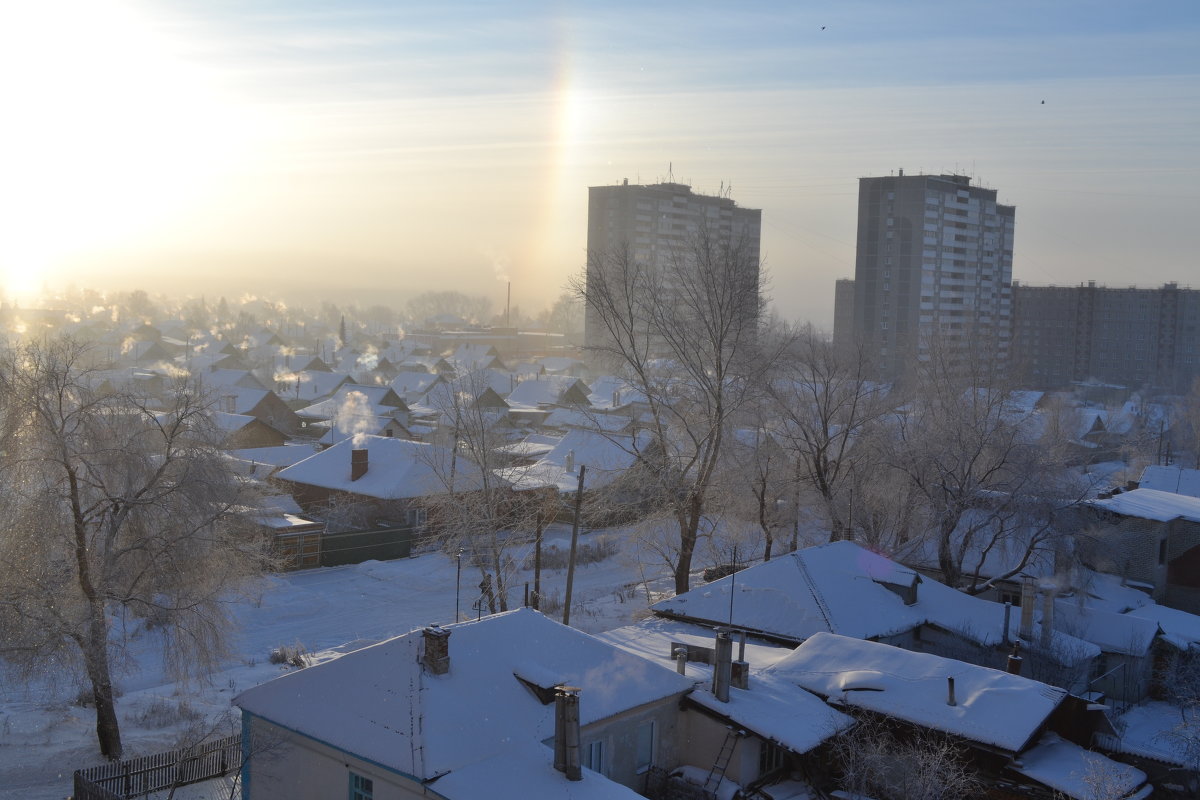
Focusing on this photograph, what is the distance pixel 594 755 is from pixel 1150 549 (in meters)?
19.0

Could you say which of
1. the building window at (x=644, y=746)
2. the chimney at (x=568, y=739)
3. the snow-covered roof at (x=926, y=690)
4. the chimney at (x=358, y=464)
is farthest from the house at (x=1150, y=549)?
the chimney at (x=358, y=464)

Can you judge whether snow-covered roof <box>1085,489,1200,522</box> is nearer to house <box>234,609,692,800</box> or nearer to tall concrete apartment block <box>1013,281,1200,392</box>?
house <box>234,609,692,800</box>

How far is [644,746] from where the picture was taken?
12.1m

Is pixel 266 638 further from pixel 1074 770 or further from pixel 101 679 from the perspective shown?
pixel 1074 770

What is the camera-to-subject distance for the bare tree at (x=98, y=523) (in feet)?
44.3

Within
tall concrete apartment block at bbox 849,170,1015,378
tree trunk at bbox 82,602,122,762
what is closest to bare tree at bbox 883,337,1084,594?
tree trunk at bbox 82,602,122,762

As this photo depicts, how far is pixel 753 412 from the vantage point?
24.9m

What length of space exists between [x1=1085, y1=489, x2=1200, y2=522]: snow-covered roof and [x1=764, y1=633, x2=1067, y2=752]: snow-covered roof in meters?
13.1

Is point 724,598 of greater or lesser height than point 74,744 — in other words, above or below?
above

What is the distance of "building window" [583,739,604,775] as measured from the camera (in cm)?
1130

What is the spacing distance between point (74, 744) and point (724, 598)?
35.8 feet

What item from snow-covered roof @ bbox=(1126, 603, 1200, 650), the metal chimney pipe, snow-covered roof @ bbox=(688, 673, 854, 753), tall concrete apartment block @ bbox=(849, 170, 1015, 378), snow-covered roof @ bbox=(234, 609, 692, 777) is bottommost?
snow-covered roof @ bbox=(1126, 603, 1200, 650)

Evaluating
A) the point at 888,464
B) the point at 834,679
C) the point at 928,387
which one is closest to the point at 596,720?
the point at 834,679

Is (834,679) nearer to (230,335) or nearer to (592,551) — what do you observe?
(592,551)
